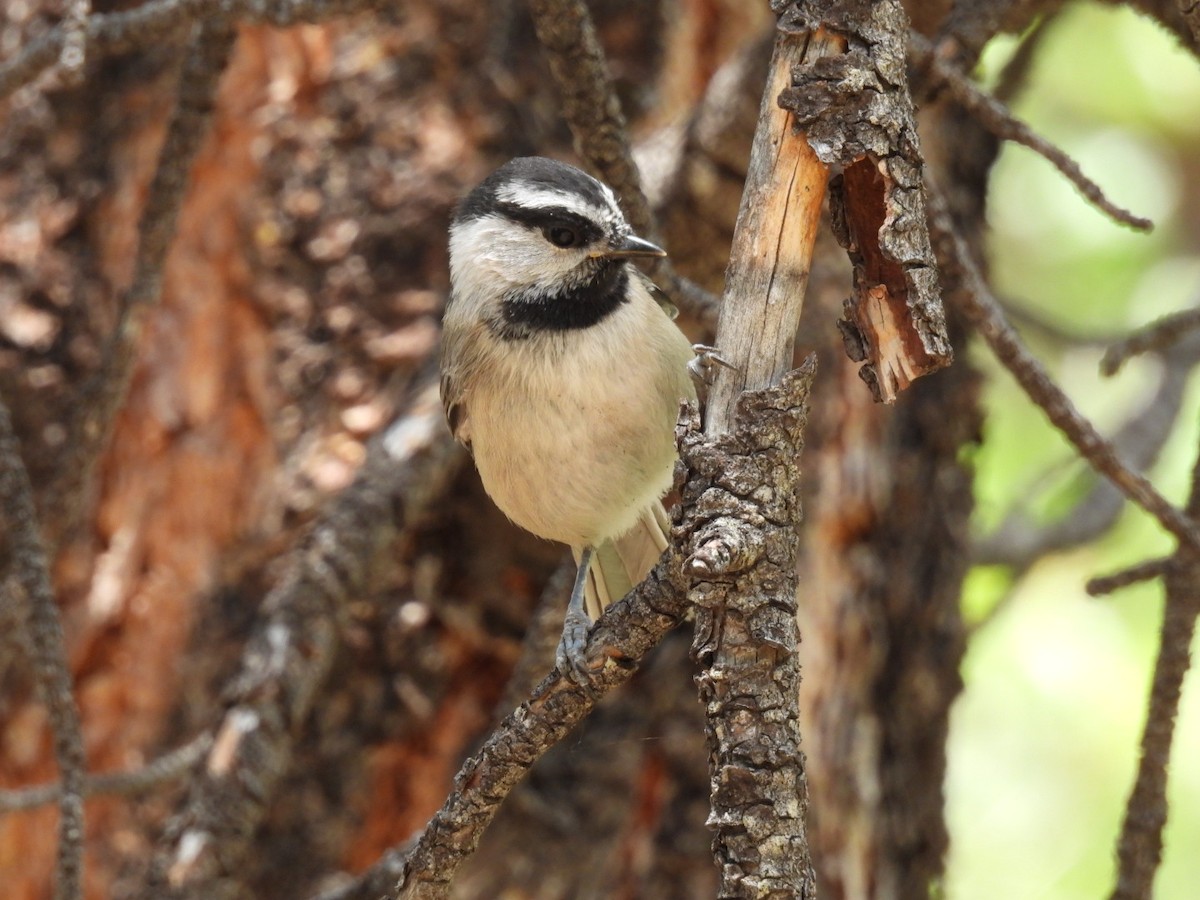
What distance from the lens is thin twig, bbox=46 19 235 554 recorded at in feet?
10.1

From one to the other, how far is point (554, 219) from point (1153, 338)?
4.82 feet

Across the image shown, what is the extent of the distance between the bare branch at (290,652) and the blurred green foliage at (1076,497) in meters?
2.38

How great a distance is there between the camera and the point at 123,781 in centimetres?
311

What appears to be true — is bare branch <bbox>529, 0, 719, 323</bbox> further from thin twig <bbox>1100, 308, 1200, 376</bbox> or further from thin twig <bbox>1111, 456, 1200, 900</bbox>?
thin twig <bbox>1111, 456, 1200, 900</bbox>

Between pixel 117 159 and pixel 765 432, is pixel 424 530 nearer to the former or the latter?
pixel 117 159

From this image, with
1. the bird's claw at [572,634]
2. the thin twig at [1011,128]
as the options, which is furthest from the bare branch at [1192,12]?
the bird's claw at [572,634]

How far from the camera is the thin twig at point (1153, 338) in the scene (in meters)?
2.72

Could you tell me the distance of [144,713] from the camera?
3906mm

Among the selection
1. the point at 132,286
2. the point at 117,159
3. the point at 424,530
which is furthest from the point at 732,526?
the point at 117,159

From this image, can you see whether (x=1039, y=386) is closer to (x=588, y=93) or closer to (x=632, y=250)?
(x=632, y=250)

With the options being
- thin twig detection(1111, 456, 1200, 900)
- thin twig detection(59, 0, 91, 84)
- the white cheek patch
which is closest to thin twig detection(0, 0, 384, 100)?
thin twig detection(59, 0, 91, 84)

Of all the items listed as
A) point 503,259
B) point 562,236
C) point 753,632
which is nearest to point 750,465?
point 753,632

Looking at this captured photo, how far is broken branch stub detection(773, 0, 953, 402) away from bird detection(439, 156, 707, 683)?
1.05 meters

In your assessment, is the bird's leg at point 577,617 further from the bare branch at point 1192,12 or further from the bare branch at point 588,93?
the bare branch at point 1192,12
